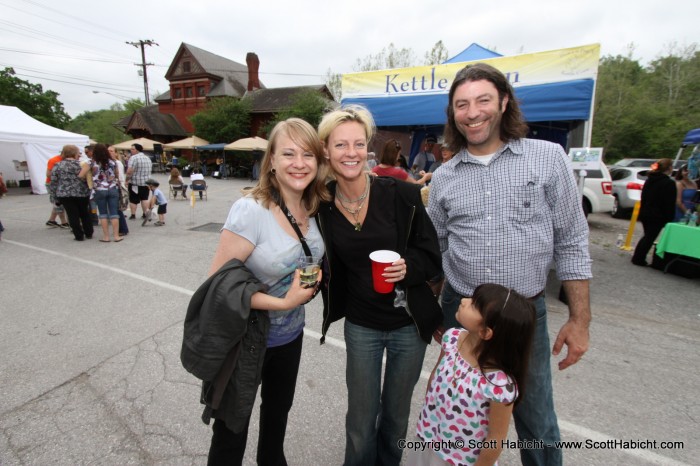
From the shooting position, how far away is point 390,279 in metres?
1.58

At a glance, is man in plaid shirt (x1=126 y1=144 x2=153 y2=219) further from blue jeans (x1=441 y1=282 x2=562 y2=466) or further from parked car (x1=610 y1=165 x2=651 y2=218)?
parked car (x1=610 y1=165 x2=651 y2=218)

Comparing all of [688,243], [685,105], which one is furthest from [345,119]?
[685,105]

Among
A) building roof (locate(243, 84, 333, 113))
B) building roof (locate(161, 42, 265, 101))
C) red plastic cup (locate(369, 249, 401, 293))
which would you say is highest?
building roof (locate(161, 42, 265, 101))

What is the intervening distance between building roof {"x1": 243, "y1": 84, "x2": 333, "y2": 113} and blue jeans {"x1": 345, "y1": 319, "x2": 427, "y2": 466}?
104 feet

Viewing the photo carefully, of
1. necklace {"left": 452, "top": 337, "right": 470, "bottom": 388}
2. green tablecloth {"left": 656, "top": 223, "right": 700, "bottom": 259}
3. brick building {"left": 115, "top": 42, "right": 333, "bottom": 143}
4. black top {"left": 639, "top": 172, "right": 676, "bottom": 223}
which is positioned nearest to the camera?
necklace {"left": 452, "top": 337, "right": 470, "bottom": 388}

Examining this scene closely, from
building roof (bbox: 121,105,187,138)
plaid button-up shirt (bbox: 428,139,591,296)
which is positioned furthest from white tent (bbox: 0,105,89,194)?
building roof (bbox: 121,105,187,138)

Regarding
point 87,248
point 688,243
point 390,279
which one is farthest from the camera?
point 87,248

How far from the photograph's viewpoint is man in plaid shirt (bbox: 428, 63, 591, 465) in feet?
5.36

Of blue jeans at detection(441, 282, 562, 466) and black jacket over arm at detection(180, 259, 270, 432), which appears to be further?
blue jeans at detection(441, 282, 562, 466)

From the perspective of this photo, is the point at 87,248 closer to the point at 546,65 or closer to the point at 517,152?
the point at 517,152

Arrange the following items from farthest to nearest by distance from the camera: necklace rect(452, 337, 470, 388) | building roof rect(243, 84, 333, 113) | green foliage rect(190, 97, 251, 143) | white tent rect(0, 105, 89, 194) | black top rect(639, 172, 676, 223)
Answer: building roof rect(243, 84, 333, 113), green foliage rect(190, 97, 251, 143), white tent rect(0, 105, 89, 194), black top rect(639, 172, 676, 223), necklace rect(452, 337, 470, 388)

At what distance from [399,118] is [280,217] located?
4942mm

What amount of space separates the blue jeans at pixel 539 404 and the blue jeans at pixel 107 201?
25.9 ft

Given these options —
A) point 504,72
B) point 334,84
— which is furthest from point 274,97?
point 504,72
